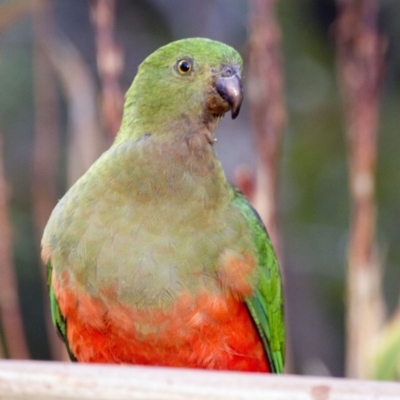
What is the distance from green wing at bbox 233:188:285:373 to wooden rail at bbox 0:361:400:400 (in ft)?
3.55

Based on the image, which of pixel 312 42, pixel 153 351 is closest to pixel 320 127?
pixel 312 42

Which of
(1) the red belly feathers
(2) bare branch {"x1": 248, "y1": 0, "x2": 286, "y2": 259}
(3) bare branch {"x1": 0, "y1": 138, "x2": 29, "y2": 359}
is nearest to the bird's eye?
(1) the red belly feathers

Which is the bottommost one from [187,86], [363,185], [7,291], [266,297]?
[7,291]

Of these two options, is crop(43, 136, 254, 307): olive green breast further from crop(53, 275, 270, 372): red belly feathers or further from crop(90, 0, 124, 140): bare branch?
crop(90, 0, 124, 140): bare branch

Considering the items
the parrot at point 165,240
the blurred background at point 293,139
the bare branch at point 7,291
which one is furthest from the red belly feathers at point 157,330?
the blurred background at point 293,139

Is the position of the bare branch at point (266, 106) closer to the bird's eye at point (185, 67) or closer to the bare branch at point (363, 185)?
the bare branch at point (363, 185)

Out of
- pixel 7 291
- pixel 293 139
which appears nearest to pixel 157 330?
pixel 7 291

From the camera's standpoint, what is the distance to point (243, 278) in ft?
6.82

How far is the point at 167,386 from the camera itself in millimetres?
1049

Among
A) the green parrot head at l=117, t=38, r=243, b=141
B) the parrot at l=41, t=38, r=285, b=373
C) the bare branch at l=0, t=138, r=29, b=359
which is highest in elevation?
the green parrot head at l=117, t=38, r=243, b=141

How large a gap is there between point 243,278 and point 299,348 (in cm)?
287

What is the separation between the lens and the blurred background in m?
4.69

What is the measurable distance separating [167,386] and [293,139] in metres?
4.01

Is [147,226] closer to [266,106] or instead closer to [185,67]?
[185,67]
